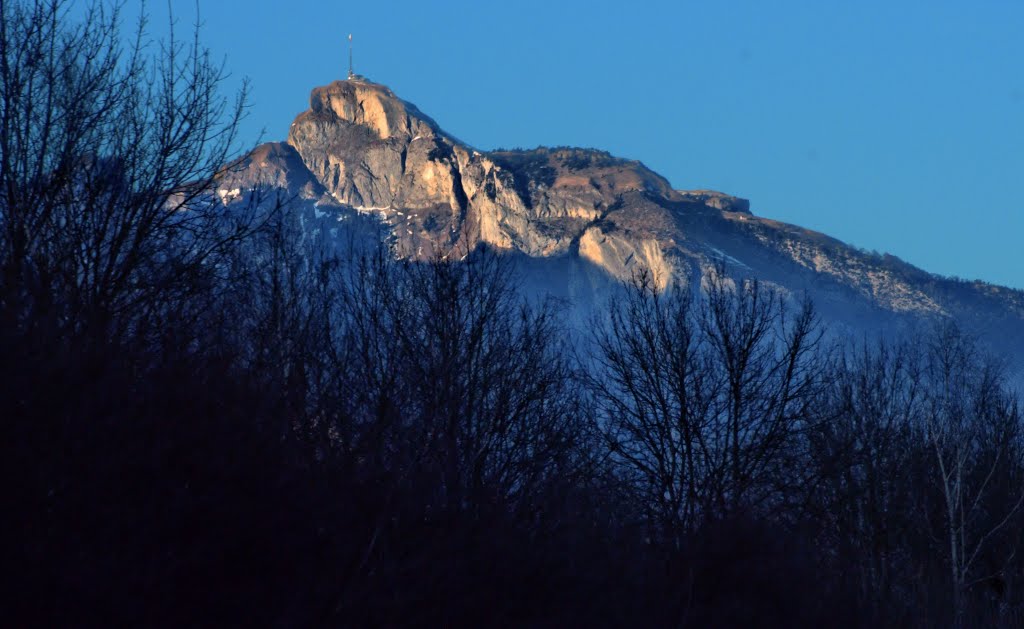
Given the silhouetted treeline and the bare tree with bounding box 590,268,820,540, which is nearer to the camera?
the silhouetted treeline

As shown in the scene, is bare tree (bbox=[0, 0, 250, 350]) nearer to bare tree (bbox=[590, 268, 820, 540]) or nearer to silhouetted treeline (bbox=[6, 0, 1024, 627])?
silhouetted treeline (bbox=[6, 0, 1024, 627])

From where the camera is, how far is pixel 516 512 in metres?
16.9

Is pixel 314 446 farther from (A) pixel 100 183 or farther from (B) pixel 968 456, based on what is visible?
(B) pixel 968 456

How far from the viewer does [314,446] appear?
1402cm

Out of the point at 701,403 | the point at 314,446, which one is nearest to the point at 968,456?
the point at 701,403

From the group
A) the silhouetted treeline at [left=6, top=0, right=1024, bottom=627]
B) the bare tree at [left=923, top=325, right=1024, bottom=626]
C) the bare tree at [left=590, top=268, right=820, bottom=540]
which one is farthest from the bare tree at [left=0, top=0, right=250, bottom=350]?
the bare tree at [left=923, top=325, right=1024, bottom=626]

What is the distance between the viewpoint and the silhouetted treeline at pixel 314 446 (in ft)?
33.3

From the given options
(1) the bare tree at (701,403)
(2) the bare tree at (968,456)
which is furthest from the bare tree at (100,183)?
(2) the bare tree at (968,456)

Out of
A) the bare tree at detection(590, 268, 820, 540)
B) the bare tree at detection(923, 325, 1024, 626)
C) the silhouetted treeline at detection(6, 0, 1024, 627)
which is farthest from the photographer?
the bare tree at detection(923, 325, 1024, 626)

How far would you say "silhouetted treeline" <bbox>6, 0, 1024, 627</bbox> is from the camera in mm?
10141

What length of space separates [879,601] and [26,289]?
17545 mm

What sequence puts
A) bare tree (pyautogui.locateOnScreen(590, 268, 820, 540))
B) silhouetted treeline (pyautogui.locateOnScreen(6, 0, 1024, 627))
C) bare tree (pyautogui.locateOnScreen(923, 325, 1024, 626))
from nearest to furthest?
1. silhouetted treeline (pyautogui.locateOnScreen(6, 0, 1024, 627))
2. bare tree (pyautogui.locateOnScreen(590, 268, 820, 540))
3. bare tree (pyautogui.locateOnScreen(923, 325, 1024, 626))

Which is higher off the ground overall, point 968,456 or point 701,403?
point 701,403

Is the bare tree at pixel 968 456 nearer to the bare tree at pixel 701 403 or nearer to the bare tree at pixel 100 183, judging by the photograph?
the bare tree at pixel 701 403
